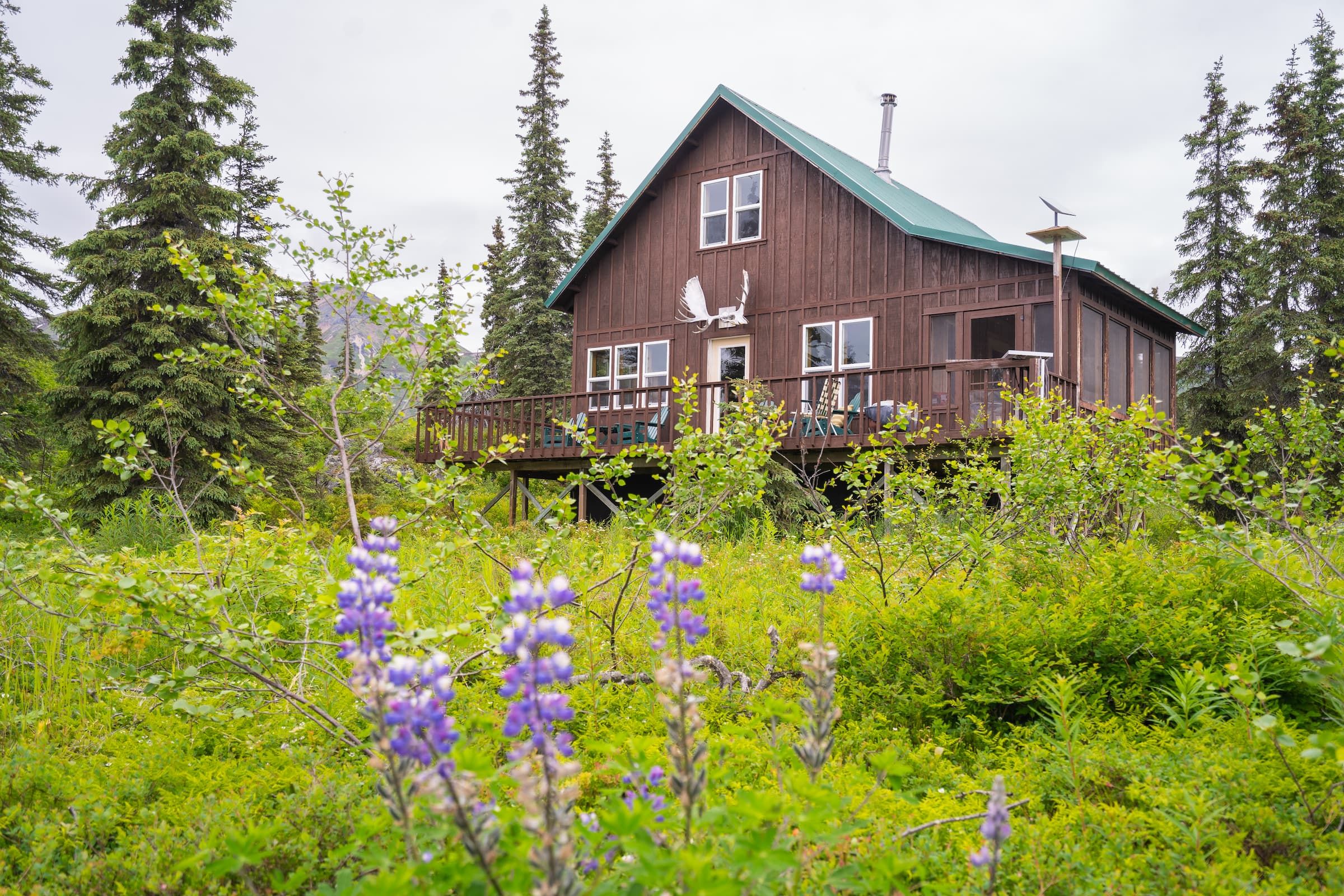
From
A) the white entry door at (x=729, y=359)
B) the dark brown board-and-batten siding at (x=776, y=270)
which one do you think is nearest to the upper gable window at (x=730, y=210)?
the dark brown board-and-batten siding at (x=776, y=270)

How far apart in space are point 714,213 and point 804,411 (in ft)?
17.9

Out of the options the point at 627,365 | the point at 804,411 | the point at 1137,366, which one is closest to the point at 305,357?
the point at 627,365

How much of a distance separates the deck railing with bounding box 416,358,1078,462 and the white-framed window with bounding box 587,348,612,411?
340mm

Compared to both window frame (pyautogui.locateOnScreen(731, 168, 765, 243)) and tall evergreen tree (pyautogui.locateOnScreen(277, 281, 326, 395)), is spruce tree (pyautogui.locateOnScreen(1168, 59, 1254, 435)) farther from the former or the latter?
tall evergreen tree (pyautogui.locateOnScreen(277, 281, 326, 395))

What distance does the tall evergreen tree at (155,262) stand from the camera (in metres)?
14.1

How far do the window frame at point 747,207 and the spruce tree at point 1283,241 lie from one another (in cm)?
1334

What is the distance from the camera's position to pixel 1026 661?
365cm

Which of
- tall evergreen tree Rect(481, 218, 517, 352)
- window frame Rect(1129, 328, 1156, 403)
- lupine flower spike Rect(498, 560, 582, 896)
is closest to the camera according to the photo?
lupine flower spike Rect(498, 560, 582, 896)

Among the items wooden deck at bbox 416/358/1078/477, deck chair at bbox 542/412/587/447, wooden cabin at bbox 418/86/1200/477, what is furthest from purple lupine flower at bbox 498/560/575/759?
deck chair at bbox 542/412/587/447

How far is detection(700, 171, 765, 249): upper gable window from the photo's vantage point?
1647 centimetres

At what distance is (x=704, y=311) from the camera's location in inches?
647

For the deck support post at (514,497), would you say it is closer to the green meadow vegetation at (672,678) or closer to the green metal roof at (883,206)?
the green metal roof at (883,206)

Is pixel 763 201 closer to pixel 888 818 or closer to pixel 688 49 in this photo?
pixel 688 49

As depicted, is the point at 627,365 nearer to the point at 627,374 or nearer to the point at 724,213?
the point at 627,374
